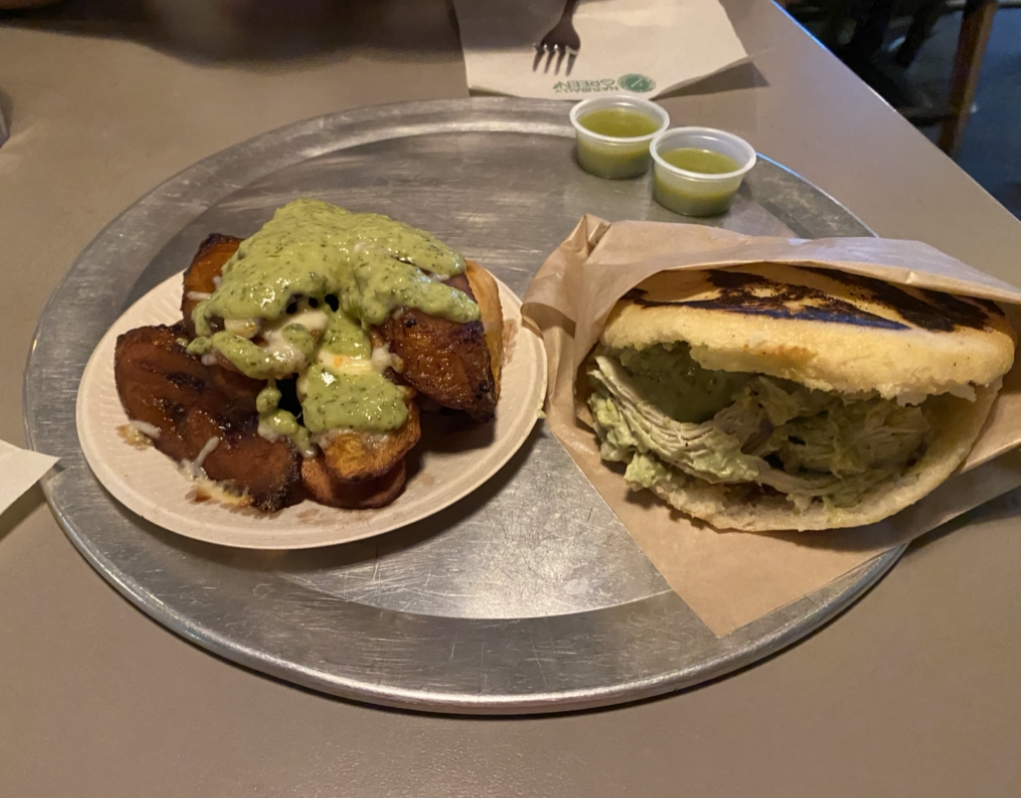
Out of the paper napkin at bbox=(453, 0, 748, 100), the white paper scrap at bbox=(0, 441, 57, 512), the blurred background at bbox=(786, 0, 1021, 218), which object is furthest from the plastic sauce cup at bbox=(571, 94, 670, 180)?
the blurred background at bbox=(786, 0, 1021, 218)

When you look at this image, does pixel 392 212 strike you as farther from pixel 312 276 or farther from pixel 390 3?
pixel 390 3

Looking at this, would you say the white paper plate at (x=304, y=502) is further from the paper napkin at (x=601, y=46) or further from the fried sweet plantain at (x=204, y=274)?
the paper napkin at (x=601, y=46)

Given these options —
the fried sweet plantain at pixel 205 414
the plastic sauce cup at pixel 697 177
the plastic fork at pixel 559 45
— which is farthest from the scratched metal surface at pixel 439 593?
the plastic fork at pixel 559 45

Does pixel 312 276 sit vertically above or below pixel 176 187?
above

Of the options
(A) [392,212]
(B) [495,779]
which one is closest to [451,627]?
(B) [495,779]

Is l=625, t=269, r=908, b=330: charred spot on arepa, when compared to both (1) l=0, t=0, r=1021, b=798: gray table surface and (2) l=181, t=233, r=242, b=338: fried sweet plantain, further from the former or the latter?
(2) l=181, t=233, r=242, b=338: fried sweet plantain

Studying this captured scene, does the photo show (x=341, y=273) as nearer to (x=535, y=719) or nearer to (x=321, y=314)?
(x=321, y=314)

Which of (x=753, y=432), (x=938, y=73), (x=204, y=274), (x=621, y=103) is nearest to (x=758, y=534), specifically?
(x=753, y=432)
